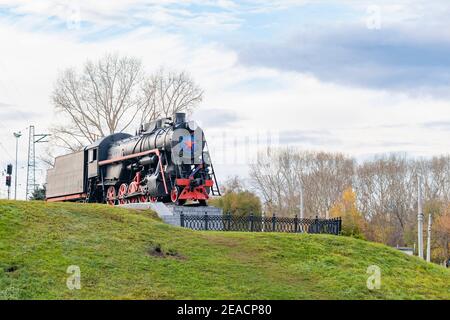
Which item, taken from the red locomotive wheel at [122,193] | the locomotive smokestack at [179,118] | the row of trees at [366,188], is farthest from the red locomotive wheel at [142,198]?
the row of trees at [366,188]

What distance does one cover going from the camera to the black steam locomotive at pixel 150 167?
33.0m

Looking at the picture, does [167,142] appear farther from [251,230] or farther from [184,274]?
[184,274]

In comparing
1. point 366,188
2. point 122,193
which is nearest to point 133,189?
point 122,193

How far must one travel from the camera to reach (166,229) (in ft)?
→ 80.4

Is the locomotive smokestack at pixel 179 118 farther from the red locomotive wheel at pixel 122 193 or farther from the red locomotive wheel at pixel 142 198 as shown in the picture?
the red locomotive wheel at pixel 122 193

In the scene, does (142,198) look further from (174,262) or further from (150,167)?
(174,262)

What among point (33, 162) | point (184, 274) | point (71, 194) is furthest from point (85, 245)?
point (33, 162)

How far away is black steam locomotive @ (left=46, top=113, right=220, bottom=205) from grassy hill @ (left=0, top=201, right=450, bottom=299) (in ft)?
21.3

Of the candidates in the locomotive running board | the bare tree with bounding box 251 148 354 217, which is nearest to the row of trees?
the bare tree with bounding box 251 148 354 217

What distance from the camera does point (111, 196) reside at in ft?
129

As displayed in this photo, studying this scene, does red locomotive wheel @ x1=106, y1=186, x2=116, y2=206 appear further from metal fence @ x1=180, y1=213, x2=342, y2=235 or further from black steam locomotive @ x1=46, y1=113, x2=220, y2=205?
metal fence @ x1=180, y1=213, x2=342, y2=235

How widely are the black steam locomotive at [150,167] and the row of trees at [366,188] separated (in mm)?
33074

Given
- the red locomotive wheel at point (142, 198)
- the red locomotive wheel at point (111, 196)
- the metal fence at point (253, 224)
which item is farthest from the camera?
the red locomotive wheel at point (111, 196)

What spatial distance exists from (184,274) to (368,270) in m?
6.03
